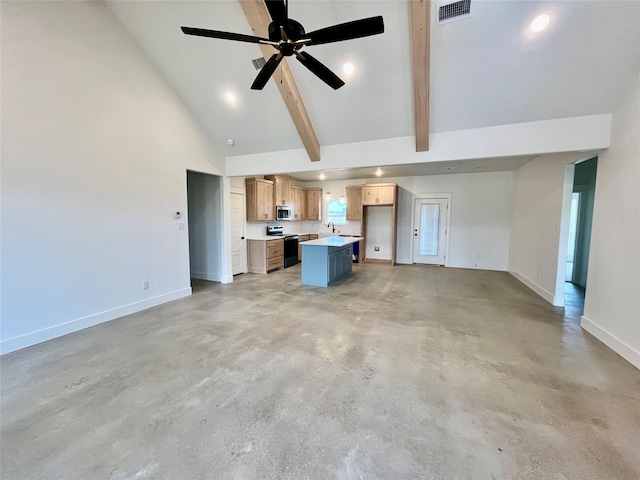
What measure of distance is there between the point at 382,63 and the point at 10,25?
4.08 meters

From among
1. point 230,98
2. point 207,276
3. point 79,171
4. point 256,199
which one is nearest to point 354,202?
point 256,199

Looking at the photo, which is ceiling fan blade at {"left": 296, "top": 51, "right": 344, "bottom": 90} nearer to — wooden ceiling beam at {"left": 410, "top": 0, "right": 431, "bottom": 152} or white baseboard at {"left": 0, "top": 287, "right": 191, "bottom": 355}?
wooden ceiling beam at {"left": 410, "top": 0, "right": 431, "bottom": 152}

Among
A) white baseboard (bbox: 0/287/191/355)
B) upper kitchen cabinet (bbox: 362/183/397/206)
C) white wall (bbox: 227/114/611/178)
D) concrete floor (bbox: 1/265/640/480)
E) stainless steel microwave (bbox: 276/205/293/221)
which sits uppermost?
white wall (bbox: 227/114/611/178)

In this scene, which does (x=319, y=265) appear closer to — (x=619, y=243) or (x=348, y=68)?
(x=348, y=68)

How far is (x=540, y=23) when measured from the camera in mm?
2688

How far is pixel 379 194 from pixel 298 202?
2596 mm

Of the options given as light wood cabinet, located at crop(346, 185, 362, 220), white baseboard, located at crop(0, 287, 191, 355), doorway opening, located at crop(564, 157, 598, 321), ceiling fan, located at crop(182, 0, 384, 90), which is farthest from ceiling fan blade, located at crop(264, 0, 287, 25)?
doorway opening, located at crop(564, 157, 598, 321)

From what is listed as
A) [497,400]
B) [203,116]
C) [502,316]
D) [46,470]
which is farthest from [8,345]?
[502,316]

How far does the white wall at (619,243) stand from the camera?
108 inches

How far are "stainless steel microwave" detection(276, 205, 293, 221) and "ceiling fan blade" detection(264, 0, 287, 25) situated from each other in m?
5.52

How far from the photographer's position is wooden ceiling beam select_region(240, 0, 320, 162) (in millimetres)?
3000

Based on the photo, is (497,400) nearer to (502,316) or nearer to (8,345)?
(502,316)

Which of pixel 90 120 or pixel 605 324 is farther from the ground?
pixel 90 120

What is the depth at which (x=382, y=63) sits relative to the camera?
11.2 ft
